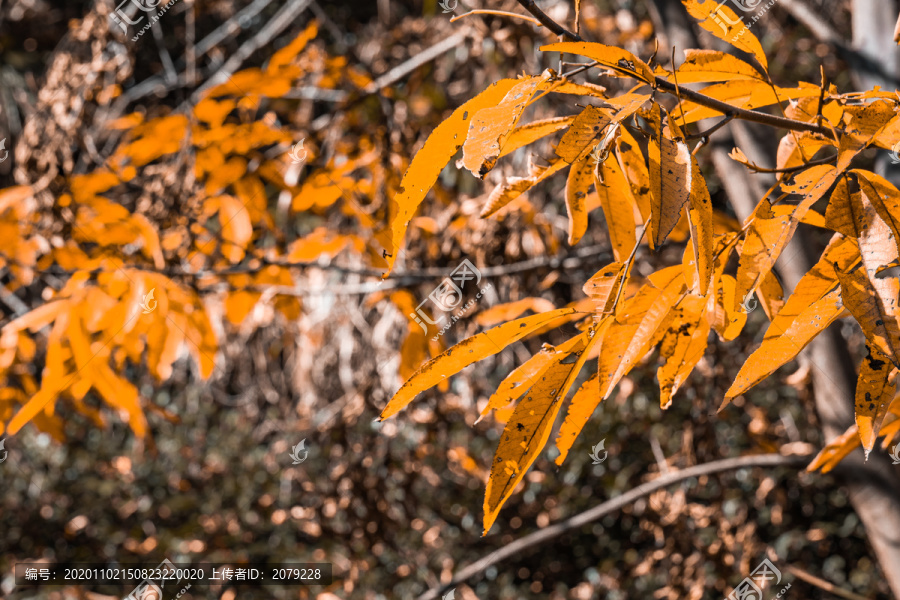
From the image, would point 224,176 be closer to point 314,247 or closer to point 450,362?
point 314,247

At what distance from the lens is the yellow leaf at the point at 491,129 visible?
0.34 meters

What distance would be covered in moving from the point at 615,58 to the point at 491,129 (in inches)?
3.4

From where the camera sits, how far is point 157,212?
3.38ft

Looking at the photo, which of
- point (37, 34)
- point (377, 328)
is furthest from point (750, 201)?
point (37, 34)

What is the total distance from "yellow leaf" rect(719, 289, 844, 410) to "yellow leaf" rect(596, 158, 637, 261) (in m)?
0.12

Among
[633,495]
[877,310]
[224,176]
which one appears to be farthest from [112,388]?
[877,310]

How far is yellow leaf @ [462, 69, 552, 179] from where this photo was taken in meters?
0.34

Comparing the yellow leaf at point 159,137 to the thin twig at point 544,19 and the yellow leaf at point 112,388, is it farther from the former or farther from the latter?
the thin twig at point 544,19

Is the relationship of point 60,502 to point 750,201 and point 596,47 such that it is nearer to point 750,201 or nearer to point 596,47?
point 750,201

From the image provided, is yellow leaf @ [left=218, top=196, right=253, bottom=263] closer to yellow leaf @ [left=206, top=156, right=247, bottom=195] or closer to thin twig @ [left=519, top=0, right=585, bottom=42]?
yellow leaf @ [left=206, top=156, right=247, bottom=195]

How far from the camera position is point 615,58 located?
365 millimetres

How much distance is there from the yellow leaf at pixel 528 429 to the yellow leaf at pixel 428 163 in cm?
12

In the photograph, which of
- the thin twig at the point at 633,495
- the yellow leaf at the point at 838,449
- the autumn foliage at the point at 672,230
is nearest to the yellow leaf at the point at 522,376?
the autumn foliage at the point at 672,230

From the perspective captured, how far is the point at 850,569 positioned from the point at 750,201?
1975mm
